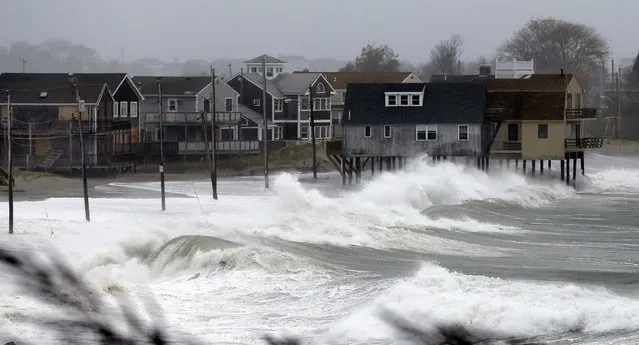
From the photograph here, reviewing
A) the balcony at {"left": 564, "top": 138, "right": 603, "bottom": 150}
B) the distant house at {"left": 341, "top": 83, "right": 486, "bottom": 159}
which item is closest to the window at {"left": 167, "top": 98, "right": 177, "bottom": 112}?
the distant house at {"left": 341, "top": 83, "right": 486, "bottom": 159}

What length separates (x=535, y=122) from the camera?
72.9 metres

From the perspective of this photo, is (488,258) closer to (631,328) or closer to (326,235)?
(326,235)

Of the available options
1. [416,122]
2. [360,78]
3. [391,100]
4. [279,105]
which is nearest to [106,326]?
[416,122]

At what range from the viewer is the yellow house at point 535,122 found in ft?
239

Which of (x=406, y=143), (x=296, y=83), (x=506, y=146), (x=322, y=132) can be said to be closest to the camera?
(x=406, y=143)

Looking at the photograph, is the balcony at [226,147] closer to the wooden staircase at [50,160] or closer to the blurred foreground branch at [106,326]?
the wooden staircase at [50,160]

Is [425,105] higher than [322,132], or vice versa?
[425,105]

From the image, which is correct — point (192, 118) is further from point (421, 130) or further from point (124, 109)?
point (421, 130)

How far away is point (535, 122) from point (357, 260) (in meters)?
37.6

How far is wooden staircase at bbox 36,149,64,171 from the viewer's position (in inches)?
2958

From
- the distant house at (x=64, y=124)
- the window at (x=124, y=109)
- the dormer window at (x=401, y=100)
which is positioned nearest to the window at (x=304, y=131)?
the window at (x=124, y=109)

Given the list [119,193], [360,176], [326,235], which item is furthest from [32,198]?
[360,176]

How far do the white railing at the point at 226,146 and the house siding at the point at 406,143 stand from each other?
15286 mm

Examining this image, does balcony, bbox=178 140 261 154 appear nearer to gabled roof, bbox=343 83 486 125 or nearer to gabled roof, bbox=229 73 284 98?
gabled roof, bbox=229 73 284 98
